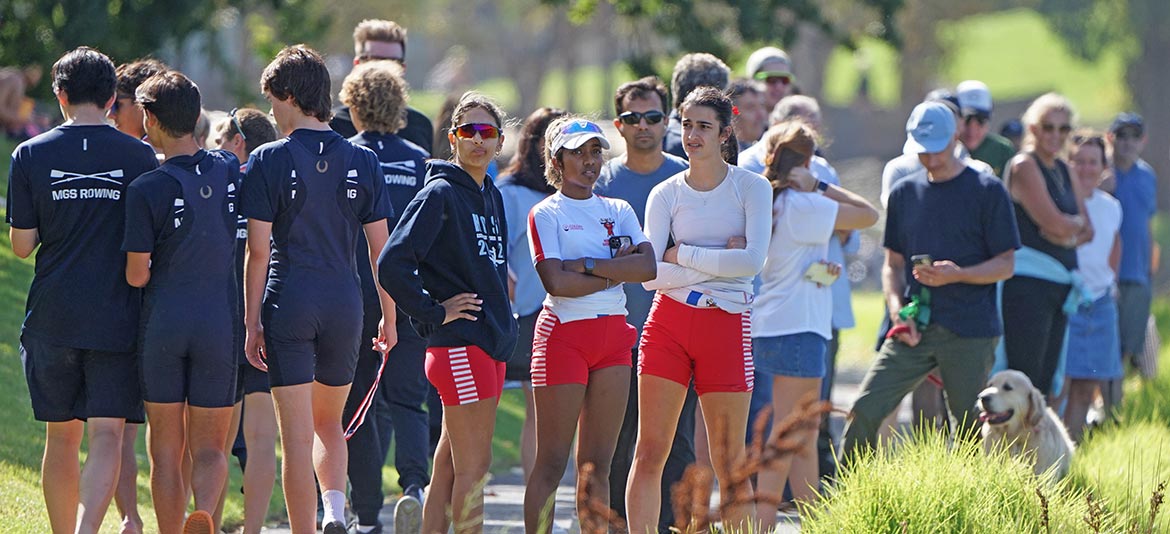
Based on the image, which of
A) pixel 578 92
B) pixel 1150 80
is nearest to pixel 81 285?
pixel 1150 80

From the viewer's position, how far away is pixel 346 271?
6.54 m

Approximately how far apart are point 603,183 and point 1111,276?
5292 mm

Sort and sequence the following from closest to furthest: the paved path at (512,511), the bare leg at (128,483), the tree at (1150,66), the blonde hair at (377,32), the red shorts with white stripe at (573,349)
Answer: the red shorts with white stripe at (573,349)
the bare leg at (128,483)
the paved path at (512,511)
the blonde hair at (377,32)
the tree at (1150,66)

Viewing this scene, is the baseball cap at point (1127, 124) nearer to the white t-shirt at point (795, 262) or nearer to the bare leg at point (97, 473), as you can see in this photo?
the white t-shirt at point (795, 262)

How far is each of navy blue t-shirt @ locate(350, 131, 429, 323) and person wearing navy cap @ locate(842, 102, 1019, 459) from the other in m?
2.40

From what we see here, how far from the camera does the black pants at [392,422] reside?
301 inches

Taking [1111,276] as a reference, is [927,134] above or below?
above

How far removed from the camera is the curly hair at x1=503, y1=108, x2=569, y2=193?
816 centimetres

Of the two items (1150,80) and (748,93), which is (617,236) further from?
(1150,80)

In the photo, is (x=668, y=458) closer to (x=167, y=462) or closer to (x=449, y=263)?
(x=449, y=263)

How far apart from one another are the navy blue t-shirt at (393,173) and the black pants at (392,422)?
18 cm

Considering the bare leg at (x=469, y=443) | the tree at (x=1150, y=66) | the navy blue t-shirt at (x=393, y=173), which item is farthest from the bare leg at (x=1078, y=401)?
the tree at (x=1150, y=66)

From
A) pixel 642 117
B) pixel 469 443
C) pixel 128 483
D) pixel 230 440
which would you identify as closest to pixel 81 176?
pixel 128 483

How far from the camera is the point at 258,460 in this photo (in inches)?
271
